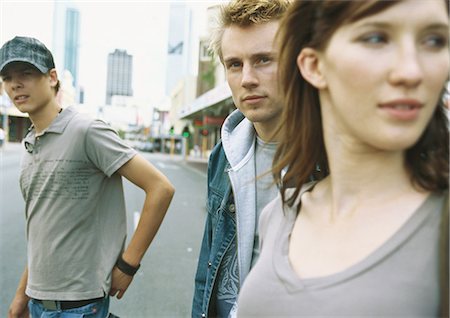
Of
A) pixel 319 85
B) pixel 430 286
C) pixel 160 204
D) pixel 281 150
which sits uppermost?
pixel 319 85

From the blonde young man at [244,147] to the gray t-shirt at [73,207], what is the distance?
21.8 inches

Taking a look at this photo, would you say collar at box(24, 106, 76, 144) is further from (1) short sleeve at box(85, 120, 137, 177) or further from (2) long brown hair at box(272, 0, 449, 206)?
(2) long brown hair at box(272, 0, 449, 206)

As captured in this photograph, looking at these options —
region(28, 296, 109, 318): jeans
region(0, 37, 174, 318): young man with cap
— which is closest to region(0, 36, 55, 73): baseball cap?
region(0, 37, 174, 318): young man with cap

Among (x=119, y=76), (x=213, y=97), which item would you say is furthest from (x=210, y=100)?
(x=119, y=76)

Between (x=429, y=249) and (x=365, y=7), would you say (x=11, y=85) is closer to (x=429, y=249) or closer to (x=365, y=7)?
(x=365, y=7)

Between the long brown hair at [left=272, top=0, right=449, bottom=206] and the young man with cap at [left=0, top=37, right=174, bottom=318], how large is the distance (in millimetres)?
1052

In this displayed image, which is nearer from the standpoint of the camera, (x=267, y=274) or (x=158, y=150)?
(x=267, y=274)

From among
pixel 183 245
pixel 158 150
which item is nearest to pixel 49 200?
pixel 183 245

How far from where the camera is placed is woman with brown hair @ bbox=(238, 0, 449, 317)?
0.76m

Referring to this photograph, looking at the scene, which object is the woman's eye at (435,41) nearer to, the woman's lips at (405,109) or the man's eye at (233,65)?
the woman's lips at (405,109)

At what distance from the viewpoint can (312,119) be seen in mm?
1022

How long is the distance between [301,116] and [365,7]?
1.03 ft

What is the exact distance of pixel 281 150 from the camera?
1.15 m

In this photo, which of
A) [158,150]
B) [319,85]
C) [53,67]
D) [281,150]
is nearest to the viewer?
[319,85]
